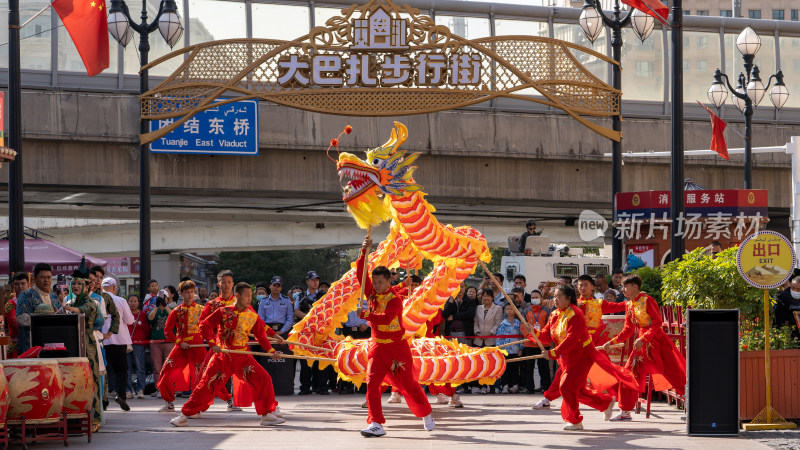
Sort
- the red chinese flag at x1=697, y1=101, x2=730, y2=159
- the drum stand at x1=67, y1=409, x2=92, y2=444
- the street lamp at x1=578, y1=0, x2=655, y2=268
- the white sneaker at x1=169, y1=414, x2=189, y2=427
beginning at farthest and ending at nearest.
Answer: the red chinese flag at x1=697, y1=101, x2=730, y2=159, the street lamp at x1=578, y1=0, x2=655, y2=268, the white sneaker at x1=169, y1=414, x2=189, y2=427, the drum stand at x1=67, y1=409, x2=92, y2=444

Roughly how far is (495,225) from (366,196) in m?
28.5

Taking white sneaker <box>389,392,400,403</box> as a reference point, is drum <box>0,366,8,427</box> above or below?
above

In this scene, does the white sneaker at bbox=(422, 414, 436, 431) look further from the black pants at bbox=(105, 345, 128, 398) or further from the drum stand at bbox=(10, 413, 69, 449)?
the black pants at bbox=(105, 345, 128, 398)

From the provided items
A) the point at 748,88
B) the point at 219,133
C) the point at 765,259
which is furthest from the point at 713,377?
the point at 219,133

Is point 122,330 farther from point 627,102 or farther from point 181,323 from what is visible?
point 627,102

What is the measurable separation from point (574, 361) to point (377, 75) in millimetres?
7163

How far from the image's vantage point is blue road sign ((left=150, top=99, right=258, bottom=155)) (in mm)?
23250

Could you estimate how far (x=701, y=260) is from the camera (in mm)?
12867

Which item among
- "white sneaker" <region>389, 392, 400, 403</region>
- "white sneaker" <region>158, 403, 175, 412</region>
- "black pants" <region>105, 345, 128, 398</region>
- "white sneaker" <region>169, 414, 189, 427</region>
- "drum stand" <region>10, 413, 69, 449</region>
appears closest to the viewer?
"drum stand" <region>10, 413, 69, 449</region>

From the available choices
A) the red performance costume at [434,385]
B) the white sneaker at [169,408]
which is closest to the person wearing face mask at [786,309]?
the red performance costume at [434,385]

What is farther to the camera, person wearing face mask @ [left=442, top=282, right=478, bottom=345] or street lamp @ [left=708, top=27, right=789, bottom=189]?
street lamp @ [left=708, top=27, right=789, bottom=189]

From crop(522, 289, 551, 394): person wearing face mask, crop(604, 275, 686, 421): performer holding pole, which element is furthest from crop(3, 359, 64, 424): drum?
crop(522, 289, 551, 394): person wearing face mask

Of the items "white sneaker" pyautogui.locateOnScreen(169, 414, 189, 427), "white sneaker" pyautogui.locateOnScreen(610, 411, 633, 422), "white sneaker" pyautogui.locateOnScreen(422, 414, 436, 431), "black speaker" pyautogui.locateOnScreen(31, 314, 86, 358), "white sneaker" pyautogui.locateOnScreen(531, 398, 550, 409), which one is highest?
"black speaker" pyautogui.locateOnScreen(31, 314, 86, 358)

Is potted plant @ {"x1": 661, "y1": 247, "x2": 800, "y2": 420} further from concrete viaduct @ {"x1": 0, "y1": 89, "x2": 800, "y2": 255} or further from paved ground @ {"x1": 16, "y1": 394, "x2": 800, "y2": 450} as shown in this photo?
concrete viaduct @ {"x1": 0, "y1": 89, "x2": 800, "y2": 255}
